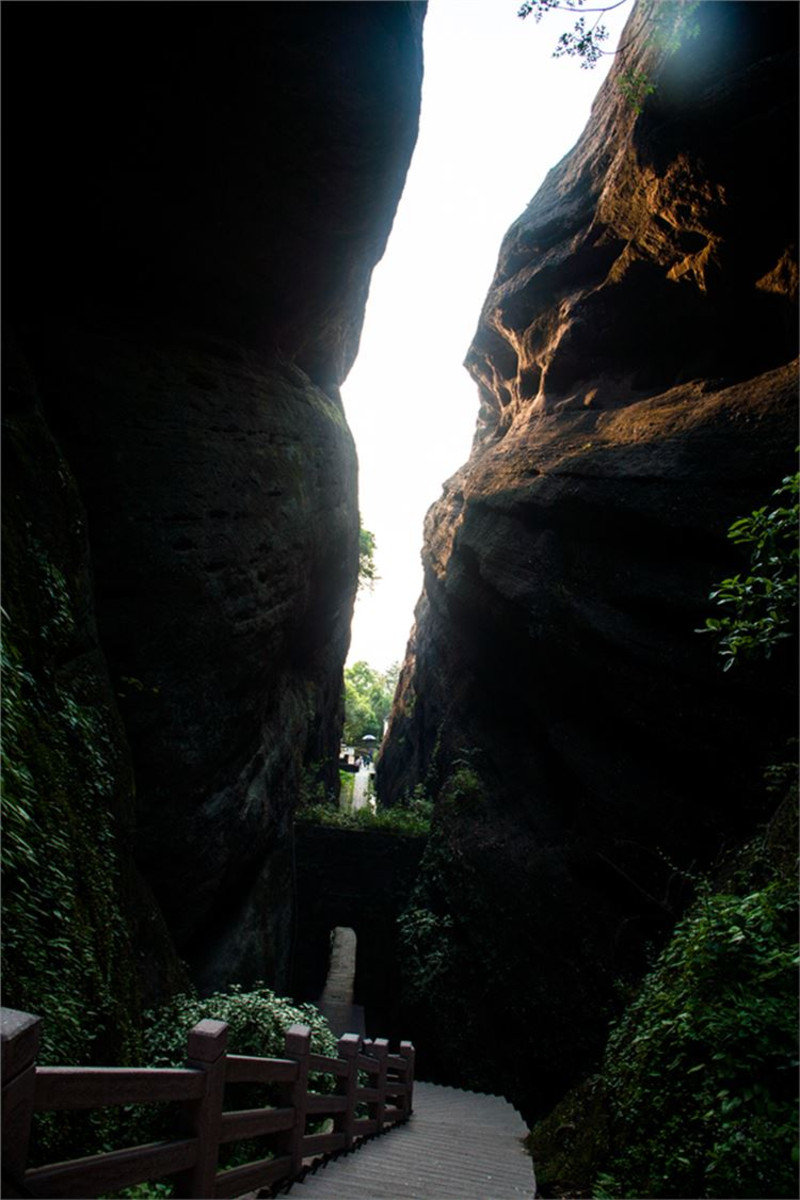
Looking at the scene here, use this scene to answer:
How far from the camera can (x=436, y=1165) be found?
18.0 ft

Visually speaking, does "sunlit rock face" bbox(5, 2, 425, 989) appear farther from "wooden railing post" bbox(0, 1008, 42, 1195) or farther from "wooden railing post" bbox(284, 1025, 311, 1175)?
"wooden railing post" bbox(0, 1008, 42, 1195)

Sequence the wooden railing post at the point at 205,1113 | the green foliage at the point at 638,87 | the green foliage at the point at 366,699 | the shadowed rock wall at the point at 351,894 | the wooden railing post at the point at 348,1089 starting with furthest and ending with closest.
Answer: the green foliage at the point at 366,699 → the shadowed rock wall at the point at 351,894 → the green foliage at the point at 638,87 → the wooden railing post at the point at 348,1089 → the wooden railing post at the point at 205,1113

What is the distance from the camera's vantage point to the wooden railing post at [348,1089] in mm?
5090

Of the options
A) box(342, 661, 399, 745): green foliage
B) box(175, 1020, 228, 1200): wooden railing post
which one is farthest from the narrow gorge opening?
box(342, 661, 399, 745): green foliage

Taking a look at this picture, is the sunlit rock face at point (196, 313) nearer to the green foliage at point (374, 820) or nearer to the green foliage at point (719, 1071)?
the green foliage at point (374, 820)

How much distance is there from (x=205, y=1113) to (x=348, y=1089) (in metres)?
2.96

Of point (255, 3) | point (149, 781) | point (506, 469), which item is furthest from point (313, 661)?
point (255, 3)

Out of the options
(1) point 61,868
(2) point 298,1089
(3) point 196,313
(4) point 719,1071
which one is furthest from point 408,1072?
(3) point 196,313

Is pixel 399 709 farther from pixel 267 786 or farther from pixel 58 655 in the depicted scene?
pixel 58 655

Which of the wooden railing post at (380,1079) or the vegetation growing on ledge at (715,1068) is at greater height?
the vegetation growing on ledge at (715,1068)

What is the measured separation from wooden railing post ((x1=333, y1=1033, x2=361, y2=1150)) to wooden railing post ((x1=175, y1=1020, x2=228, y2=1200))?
2.62m

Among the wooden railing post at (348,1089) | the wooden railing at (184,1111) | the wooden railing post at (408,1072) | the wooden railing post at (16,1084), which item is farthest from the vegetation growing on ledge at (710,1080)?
the wooden railing post at (16,1084)

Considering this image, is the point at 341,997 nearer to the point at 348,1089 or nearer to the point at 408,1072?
the point at 408,1072

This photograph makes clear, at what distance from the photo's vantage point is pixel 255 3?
7.32m
